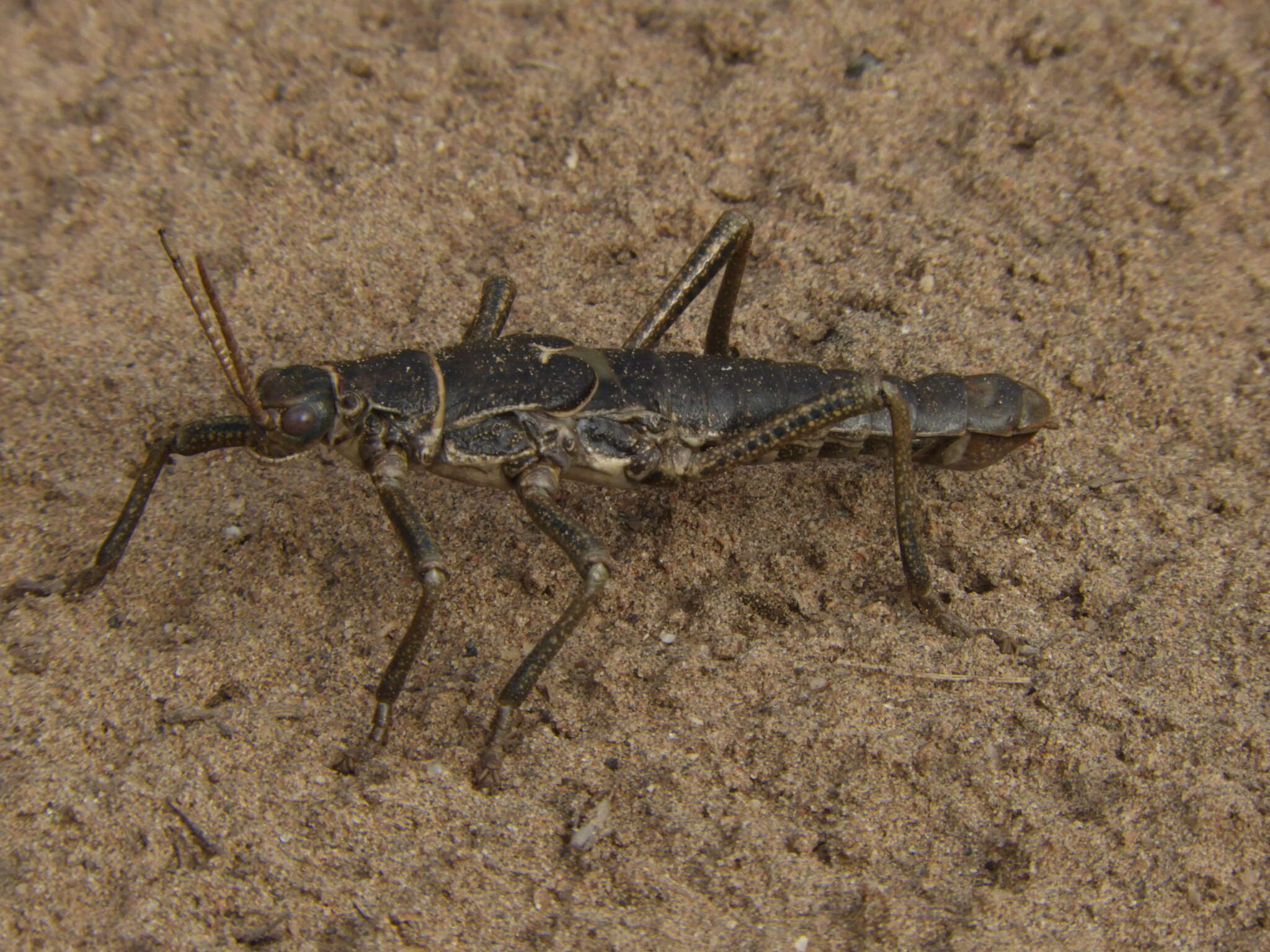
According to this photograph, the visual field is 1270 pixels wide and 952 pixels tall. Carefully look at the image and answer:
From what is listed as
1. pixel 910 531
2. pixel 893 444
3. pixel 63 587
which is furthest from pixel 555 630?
pixel 63 587

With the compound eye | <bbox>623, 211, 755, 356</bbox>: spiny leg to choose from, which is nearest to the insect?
the compound eye

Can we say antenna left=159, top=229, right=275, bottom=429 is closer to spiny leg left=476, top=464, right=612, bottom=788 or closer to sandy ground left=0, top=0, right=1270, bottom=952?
sandy ground left=0, top=0, right=1270, bottom=952

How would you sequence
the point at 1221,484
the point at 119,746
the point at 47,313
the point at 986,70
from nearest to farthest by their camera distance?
1. the point at 119,746
2. the point at 1221,484
3. the point at 47,313
4. the point at 986,70

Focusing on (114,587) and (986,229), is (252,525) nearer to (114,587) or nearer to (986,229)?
(114,587)

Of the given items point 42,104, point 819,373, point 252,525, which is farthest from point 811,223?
point 42,104

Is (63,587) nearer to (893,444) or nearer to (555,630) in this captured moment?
(555,630)
